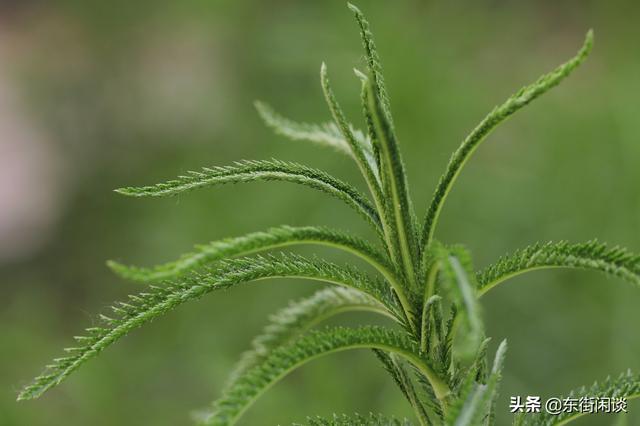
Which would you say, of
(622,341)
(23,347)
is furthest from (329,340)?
(23,347)

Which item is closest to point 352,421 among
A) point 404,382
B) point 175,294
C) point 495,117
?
point 404,382

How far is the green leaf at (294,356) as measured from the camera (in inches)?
26.1

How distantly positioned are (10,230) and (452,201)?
11.3 feet

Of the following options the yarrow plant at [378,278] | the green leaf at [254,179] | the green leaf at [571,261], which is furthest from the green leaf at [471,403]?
the green leaf at [254,179]

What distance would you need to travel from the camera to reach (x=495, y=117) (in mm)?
790

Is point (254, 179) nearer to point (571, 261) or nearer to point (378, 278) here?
point (378, 278)

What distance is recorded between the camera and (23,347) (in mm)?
3385

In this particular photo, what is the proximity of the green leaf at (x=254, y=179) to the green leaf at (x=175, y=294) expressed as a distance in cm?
8

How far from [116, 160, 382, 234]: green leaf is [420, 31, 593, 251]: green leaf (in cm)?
8

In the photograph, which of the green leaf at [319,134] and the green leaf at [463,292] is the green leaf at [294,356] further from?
the green leaf at [319,134]

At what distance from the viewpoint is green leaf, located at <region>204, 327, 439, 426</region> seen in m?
0.66

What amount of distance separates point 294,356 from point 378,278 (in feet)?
0.74

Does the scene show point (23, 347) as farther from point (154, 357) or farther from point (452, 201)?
point (452, 201)

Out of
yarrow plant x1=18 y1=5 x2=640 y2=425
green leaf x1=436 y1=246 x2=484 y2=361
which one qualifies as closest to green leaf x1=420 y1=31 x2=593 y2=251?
yarrow plant x1=18 y1=5 x2=640 y2=425
